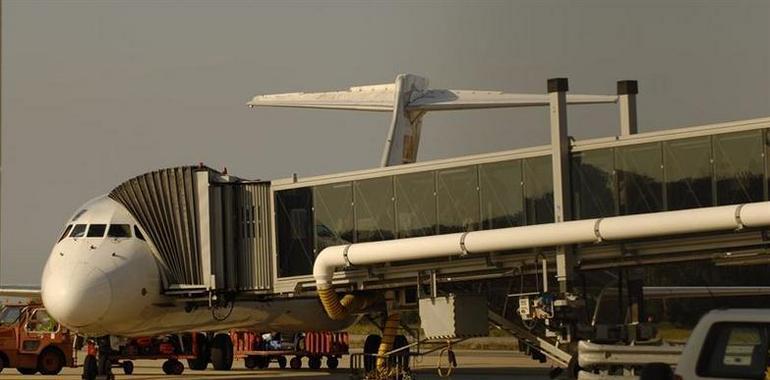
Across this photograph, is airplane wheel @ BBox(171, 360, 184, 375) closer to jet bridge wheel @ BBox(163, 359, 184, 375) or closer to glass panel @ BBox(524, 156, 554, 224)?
jet bridge wheel @ BBox(163, 359, 184, 375)

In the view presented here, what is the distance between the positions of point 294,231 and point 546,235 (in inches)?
309

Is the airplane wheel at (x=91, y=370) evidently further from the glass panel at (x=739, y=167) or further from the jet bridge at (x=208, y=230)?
the glass panel at (x=739, y=167)

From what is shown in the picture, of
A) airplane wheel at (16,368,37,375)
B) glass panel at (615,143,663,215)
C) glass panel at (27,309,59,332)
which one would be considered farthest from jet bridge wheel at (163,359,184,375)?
glass panel at (615,143,663,215)

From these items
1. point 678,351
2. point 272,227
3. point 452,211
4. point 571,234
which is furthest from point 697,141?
point 272,227

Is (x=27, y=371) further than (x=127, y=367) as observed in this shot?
No

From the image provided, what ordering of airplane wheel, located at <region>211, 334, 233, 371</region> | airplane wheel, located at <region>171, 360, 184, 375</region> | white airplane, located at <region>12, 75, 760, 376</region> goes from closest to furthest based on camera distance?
1. white airplane, located at <region>12, 75, 760, 376</region>
2. airplane wheel, located at <region>171, 360, 184, 375</region>
3. airplane wheel, located at <region>211, 334, 233, 371</region>

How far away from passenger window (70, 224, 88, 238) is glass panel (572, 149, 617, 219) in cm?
1232

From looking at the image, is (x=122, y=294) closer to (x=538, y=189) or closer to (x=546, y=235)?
(x=538, y=189)

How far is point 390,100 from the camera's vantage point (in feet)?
147

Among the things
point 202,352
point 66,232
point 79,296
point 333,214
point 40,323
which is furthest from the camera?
point 202,352

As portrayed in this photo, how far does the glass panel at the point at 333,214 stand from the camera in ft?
99.9

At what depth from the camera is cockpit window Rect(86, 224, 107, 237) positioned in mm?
32531

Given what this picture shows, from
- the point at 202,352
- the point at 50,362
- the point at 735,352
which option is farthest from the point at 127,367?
the point at 735,352

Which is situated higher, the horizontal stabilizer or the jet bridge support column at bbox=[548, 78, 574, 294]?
the horizontal stabilizer
